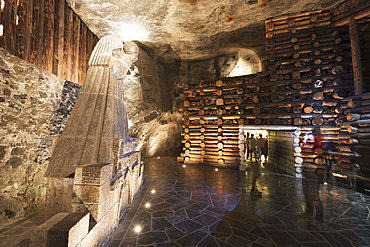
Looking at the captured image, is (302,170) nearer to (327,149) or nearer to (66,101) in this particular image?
(327,149)

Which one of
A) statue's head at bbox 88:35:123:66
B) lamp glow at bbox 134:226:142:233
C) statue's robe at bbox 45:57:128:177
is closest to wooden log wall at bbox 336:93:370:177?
lamp glow at bbox 134:226:142:233

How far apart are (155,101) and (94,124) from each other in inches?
288

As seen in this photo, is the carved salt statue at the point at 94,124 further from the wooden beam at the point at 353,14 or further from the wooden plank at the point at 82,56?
the wooden beam at the point at 353,14

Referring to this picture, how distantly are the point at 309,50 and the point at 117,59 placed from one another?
9220 millimetres

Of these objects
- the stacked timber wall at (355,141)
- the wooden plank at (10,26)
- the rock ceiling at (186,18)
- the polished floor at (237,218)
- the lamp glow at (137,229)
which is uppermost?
the rock ceiling at (186,18)

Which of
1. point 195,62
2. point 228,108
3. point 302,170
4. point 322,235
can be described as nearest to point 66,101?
point 228,108

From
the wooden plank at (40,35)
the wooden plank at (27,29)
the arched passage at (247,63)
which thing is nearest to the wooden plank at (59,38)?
the wooden plank at (40,35)

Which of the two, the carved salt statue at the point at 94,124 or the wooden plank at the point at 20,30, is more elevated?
the wooden plank at the point at 20,30

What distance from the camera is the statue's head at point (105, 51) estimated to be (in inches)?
167

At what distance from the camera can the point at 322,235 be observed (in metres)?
3.10

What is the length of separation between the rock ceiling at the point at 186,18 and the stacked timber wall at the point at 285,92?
3.32ft

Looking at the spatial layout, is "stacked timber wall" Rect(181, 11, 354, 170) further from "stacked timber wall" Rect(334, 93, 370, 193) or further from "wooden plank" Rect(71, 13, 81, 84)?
"wooden plank" Rect(71, 13, 81, 84)

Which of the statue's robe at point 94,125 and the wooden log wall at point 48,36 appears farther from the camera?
the wooden log wall at point 48,36

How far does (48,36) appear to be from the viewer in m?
5.37
